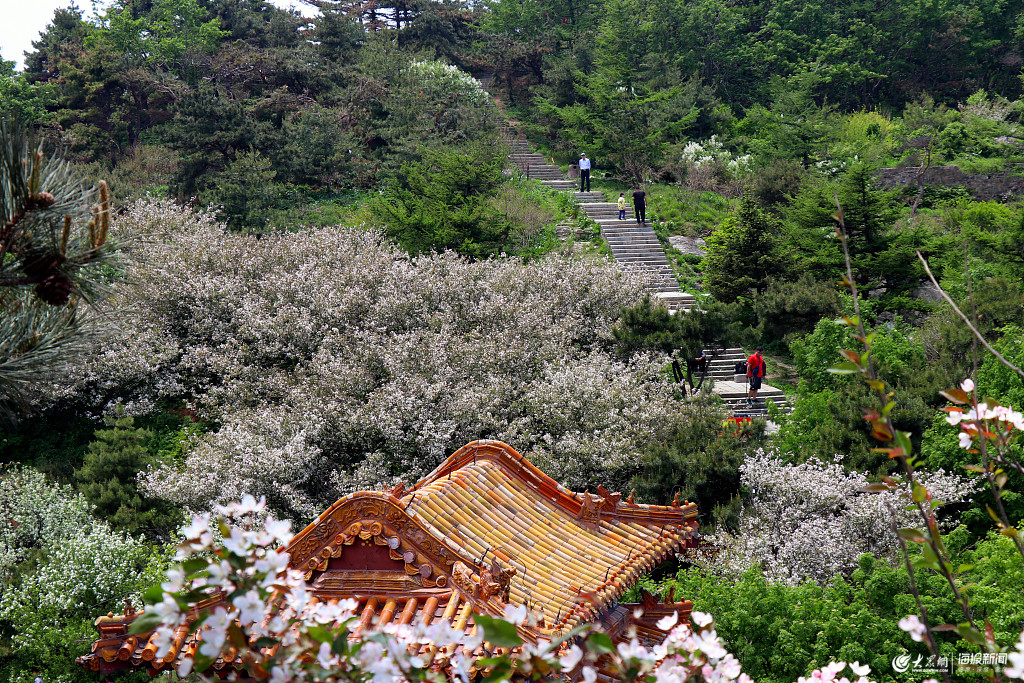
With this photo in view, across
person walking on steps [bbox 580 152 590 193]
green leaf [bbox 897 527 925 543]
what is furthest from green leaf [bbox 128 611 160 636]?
person walking on steps [bbox 580 152 590 193]

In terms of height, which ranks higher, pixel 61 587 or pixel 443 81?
pixel 443 81

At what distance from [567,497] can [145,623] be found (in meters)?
5.32

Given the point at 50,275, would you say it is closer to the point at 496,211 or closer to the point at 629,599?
the point at 629,599

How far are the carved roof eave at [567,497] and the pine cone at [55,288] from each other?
3.27 m

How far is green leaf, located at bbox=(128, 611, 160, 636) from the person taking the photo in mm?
2129

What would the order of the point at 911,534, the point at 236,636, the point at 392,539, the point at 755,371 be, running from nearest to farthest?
the point at 236,636 < the point at 911,534 < the point at 392,539 < the point at 755,371

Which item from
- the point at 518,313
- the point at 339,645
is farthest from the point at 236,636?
the point at 518,313

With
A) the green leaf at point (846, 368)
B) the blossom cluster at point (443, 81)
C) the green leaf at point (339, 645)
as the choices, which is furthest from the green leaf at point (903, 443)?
the blossom cluster at point (443, 81)

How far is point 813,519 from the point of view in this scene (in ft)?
35.6

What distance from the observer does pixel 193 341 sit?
17.8 meters

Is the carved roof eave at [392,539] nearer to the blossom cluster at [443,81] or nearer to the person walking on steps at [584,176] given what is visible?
the person walking on steps at [584,176]

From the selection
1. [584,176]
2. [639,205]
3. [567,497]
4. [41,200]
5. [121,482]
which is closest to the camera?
[41,200]

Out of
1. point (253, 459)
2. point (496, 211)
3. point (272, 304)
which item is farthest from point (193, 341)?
point (496, 211)

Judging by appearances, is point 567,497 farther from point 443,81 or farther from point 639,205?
point 443,81
